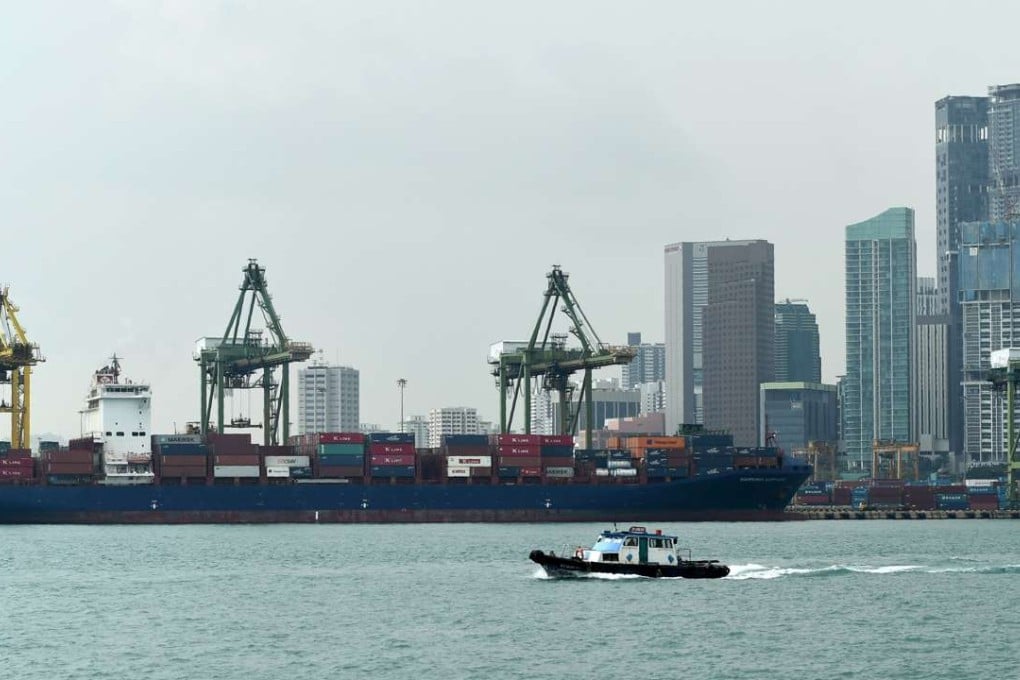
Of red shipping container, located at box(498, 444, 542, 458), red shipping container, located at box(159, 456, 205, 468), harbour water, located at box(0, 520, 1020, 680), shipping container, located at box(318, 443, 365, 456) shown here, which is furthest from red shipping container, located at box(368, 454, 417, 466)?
harbour water, located at box(0, 520, 1020, 680)

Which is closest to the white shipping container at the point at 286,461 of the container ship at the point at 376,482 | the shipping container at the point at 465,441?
the container ship at the point at 376,482

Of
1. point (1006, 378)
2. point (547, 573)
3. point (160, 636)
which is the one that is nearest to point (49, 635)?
point (160, 636)

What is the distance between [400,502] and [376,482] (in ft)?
6.31

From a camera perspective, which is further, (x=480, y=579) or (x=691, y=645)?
(x=480, y=579)

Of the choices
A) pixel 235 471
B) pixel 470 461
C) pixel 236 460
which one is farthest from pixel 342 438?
pixel 470 461

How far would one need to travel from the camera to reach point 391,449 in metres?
A: 109

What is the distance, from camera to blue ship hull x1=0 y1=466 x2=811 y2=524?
105 m

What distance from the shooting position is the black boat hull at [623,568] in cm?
6312

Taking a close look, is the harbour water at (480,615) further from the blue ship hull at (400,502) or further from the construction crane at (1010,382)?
the construction crane at (1010,382)

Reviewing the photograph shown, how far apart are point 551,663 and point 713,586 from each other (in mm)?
17683

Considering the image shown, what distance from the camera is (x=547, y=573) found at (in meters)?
63.7

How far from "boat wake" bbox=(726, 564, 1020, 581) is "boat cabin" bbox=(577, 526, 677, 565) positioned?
2.53 m

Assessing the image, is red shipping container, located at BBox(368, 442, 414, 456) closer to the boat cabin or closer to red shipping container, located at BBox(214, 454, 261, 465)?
red shipping container, located at BBox(214, 454, 261, 465)

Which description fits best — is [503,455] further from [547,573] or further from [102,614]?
[102,614]
